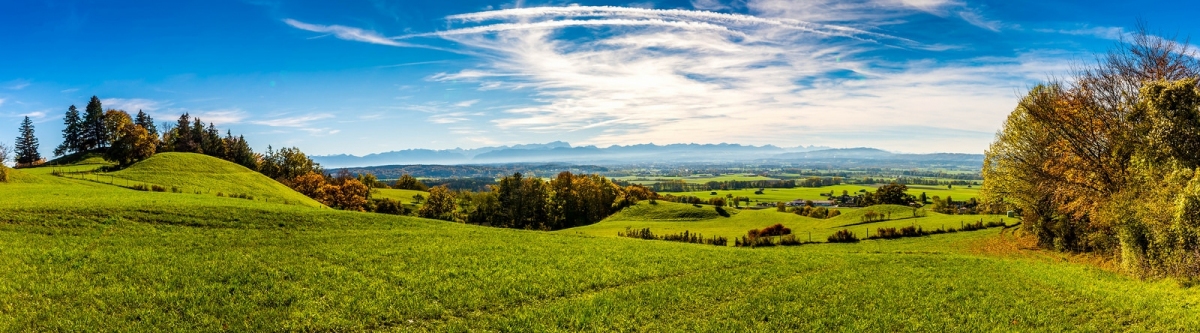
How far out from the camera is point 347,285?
59.1ft

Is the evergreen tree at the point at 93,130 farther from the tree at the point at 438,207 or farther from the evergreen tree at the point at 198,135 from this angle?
the tree at the point at 438,207

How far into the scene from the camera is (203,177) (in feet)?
230

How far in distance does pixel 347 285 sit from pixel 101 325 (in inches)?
251

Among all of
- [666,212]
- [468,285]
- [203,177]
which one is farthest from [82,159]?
[468,285]

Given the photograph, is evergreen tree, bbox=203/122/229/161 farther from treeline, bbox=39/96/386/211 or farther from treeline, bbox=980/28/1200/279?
treeline, bbox=980/28/1200/279

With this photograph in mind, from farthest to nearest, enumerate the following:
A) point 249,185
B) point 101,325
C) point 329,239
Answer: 1. point 249,185
2. point 329,239
3. point 101,325

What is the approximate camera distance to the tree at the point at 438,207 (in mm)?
102875

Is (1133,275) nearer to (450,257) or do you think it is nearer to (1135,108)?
(1135,108)

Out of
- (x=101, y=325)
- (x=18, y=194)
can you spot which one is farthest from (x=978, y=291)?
(x=18, y=194)

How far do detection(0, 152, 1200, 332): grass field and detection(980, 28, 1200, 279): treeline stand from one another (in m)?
2.62

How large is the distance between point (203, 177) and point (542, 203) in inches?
2269

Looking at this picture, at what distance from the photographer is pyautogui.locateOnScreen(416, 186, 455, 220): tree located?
102875 millimetres

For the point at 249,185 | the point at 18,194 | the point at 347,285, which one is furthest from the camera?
the point at 249,185

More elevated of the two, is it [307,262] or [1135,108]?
[1135,108]
